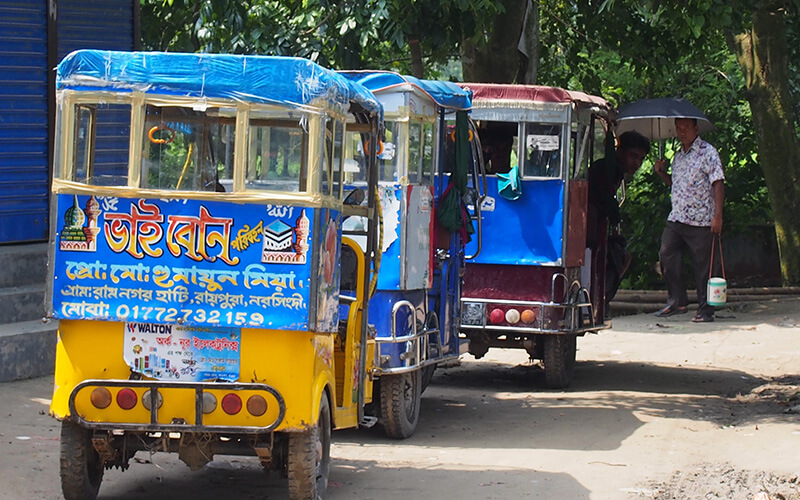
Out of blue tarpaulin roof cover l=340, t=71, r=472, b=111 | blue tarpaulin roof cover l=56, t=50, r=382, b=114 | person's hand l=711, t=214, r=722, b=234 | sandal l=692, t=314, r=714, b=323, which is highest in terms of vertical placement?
blue tarpaulin roof cover l=340, t=71, r=472, b=111

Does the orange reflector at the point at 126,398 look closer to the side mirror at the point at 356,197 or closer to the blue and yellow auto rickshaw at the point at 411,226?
the side mirror at the point at 356,197

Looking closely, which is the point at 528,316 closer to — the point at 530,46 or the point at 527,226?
the point at 527,226

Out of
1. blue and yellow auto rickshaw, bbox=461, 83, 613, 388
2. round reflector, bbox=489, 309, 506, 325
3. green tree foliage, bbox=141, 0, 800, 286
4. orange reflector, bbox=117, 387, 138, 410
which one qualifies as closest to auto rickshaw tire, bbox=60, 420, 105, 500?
orange reflector, bbox=117, 387, 138, 410

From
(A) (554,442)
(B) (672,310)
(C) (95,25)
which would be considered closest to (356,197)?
(A) (554,442)

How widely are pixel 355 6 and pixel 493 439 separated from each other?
4.64 metres

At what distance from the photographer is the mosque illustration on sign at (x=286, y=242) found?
17.7 feet

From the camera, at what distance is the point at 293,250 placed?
5402 mm

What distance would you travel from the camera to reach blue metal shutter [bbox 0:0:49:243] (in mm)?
10203

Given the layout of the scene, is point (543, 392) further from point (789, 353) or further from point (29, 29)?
point (29, 29)

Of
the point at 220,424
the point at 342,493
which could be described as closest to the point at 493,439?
the point at 342,493

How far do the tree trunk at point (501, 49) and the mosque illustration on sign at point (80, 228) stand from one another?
738 centimetres

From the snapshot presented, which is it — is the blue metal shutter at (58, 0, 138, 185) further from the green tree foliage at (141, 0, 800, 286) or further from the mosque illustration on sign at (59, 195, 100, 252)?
the mosque illustration on sign at (59, 195, 100, 252)

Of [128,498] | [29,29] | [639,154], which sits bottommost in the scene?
[128,498]

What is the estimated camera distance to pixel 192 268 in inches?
213
